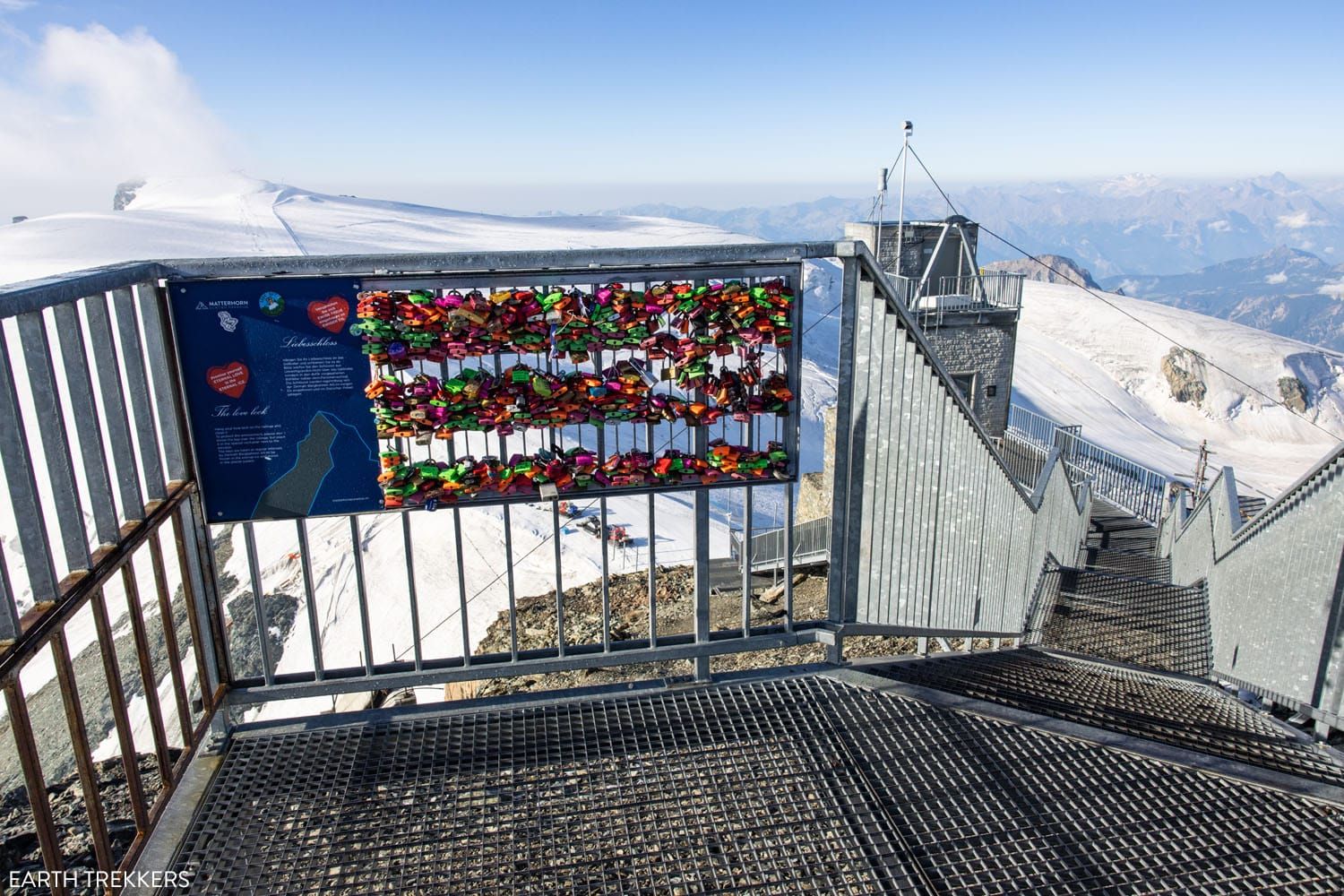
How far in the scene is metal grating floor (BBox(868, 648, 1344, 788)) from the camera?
3822 millimetres

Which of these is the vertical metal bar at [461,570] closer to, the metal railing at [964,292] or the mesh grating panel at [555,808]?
the mesh grating panel at [555,808]

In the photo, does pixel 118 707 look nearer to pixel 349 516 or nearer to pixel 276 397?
pixel 349 516

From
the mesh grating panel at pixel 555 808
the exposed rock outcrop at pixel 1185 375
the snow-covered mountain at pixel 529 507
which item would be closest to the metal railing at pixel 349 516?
the mesh grating panel at pixel 555 808

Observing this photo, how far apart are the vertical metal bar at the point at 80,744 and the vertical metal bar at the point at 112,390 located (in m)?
0.69

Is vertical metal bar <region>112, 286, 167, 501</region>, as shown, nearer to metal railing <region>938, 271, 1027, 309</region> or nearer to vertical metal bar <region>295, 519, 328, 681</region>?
vertical metal bar <region>295, 519, 328, 681</region>

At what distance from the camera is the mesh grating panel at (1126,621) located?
7121 millimetres

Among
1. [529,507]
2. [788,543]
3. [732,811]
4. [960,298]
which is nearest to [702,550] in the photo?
[788,543]

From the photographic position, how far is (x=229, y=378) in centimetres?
363

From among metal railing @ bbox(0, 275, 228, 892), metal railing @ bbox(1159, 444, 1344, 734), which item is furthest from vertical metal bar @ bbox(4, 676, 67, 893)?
metal railing @ bbox(1159, 444, 1344, 734)

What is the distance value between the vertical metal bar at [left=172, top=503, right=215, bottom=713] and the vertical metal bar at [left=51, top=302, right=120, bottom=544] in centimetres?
51

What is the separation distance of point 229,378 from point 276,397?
0.65ft

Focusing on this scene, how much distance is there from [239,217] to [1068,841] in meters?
82.6

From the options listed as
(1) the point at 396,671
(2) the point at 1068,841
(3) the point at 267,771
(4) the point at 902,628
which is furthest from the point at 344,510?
(2) the point at 1068,841

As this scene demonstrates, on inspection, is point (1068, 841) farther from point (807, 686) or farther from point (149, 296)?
point (149, 296)
